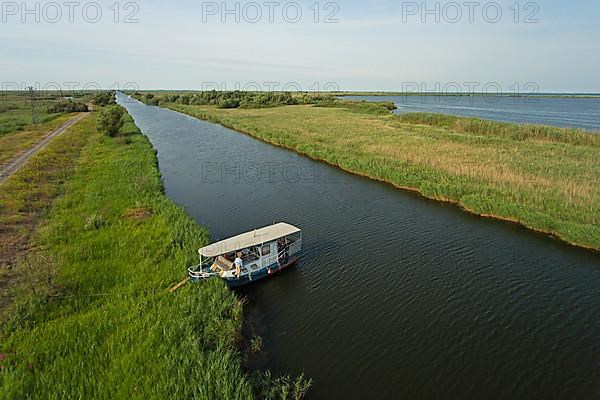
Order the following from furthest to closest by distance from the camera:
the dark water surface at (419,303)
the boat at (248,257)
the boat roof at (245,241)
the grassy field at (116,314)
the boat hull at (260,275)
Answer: the boat hull at (260,275)
the boat roof at (245,241)
the boat at (248,257)
the dark water surface at (419,303)
the grassy field at (116,314)

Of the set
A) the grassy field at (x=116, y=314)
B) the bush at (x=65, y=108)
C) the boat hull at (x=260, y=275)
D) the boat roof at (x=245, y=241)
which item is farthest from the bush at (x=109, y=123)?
the bush at (x=65, y=108)

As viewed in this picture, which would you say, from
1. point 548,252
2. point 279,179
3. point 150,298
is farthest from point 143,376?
point 279,179

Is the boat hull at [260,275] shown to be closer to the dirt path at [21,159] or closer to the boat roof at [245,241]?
the boat roof at [245,241]

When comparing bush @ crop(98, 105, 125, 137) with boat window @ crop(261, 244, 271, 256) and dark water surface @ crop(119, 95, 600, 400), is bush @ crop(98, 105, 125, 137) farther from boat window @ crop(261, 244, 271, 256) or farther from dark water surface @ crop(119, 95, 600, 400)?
boat window @ crop(261, 244, 271, 256)

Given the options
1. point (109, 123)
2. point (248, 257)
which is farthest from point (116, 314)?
point (109, 123)

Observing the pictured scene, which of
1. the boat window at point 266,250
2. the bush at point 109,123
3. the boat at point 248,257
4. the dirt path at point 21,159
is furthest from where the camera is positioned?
the bush at point 109,123

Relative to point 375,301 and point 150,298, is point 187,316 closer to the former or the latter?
point 150,298
